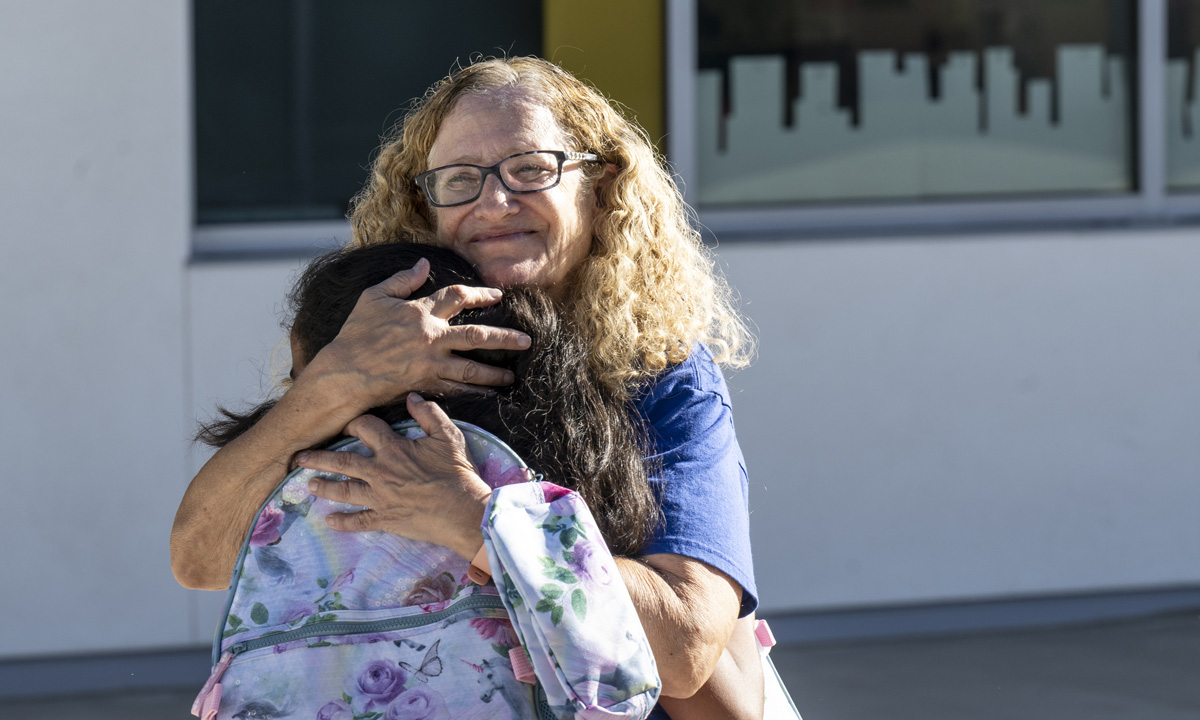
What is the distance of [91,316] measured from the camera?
146 inches

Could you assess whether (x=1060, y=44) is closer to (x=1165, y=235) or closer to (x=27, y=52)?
(x=1165, y=235)

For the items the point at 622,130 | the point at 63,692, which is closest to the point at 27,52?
the point at 63,692

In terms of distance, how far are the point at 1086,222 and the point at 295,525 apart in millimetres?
3586

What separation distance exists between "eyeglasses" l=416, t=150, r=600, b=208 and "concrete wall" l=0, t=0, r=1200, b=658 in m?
2.10

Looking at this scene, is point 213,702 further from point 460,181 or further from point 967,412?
point 967,412

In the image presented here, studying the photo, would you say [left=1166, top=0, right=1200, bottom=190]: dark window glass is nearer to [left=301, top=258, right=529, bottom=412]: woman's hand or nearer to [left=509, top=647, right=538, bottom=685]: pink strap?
[left=301, top=258, right=529, bottom=412]: woman's hand

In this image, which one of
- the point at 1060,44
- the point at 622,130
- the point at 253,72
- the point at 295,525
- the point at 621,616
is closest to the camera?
the point at 621,616

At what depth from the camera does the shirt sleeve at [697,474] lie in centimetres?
144

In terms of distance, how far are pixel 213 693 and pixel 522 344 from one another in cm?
55

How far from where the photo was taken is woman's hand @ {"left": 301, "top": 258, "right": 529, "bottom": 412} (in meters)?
1.44

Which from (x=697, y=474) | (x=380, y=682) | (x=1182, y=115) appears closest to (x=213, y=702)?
(x=380, y=682)

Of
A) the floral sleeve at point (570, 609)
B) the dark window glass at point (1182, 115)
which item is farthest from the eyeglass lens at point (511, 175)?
the dark window glass at point (1182, 115)

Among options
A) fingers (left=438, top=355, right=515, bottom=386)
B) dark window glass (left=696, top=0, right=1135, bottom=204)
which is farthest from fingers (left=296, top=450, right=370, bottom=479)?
dark window glass (left=696, top=0, right=1135, bottom=204)

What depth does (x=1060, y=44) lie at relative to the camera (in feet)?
14.2
